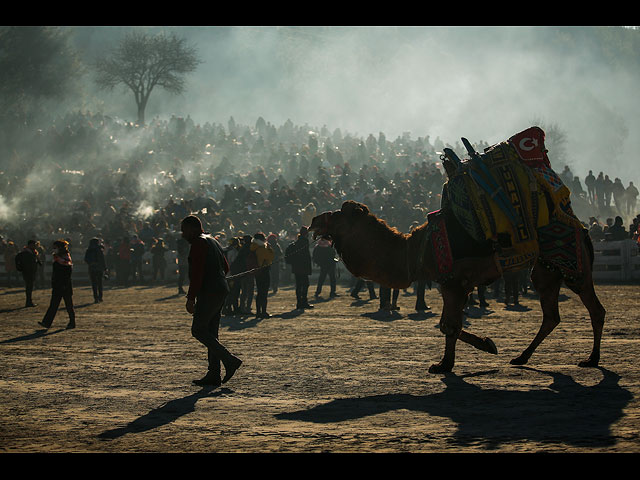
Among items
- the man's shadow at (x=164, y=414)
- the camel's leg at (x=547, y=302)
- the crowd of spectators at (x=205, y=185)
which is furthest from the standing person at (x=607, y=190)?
the man's shadow at (x=164, y=414)

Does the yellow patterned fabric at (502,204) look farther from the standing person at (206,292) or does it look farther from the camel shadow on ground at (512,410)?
the standing person at (206,292)

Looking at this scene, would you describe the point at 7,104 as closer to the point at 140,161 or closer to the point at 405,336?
the point at 140,161

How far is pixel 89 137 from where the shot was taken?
2154 inches

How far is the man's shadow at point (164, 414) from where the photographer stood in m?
6.71

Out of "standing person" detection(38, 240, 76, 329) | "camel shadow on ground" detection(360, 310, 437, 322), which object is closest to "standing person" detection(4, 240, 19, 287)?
"standing person" detection(38, 240, 76, 329)

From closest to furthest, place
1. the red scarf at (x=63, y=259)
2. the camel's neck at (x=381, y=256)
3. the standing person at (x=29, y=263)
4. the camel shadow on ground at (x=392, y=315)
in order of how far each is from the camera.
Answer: the camel's neck at (x=381, y=256), the red scarf at (x=63, y=259), the camel shadow on ground at (x=392, y=315), the standing person at (x=29, y=263)

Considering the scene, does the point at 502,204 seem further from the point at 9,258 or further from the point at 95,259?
the point at 9,258

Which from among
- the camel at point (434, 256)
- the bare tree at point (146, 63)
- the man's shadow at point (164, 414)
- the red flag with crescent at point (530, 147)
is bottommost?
the man's shadow at point (164, 414)

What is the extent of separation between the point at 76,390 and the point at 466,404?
15.3 feet

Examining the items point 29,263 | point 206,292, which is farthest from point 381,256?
point 29,263

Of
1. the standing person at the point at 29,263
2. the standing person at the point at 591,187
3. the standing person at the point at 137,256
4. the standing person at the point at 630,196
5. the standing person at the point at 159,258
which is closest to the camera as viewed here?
the standing person at the point at 29,263

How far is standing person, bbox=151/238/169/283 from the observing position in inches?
1237

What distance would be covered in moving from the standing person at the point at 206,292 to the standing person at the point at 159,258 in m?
22.6

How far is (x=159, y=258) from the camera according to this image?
3216 cm
